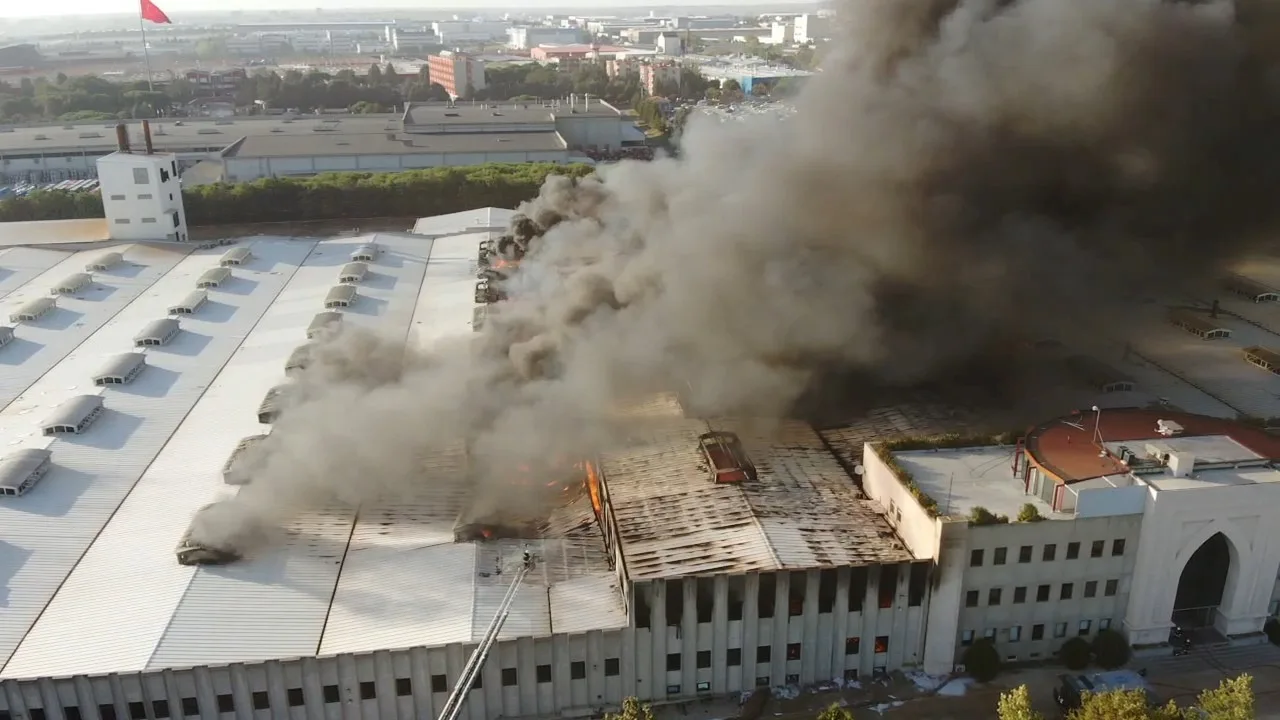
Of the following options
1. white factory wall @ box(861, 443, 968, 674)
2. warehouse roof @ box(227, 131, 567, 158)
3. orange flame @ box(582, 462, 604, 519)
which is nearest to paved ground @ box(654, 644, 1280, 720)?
white factory wall @ box(861, 443, 968, 674)

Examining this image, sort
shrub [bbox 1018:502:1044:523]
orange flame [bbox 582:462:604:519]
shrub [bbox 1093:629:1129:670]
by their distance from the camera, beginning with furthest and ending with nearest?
1. orange flame [bbox 582:462:604:519]
2. shrub [bbox 1093:629:1129:670]
3. shrub [bbox 1018:502:1044:523]

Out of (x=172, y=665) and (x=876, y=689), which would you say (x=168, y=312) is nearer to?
(x=172, y=665)

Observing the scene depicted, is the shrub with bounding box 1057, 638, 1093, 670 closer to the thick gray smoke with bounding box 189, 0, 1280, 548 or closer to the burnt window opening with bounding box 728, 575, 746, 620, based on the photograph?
the burnt window opening with bounding box 728, 575, 746, 620

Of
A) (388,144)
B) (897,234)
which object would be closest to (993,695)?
(897,234)

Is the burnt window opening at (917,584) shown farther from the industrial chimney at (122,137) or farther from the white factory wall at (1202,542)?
the industrial chimney at (122,137)

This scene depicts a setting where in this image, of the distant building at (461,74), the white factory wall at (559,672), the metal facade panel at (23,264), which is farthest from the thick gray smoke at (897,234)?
the distant building at (461,74)

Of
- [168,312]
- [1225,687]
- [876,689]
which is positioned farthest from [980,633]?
[168,312]
